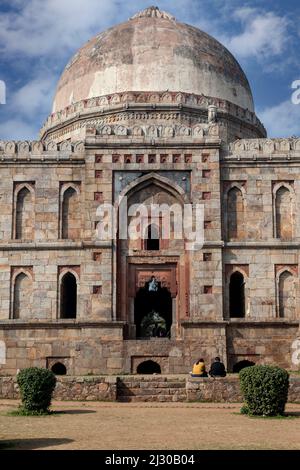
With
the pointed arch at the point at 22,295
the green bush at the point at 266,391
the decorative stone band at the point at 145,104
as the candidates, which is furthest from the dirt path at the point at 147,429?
the decorative stone band at the point at 145,104

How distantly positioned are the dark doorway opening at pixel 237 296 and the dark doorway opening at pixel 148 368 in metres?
3.36

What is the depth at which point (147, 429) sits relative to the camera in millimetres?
13555

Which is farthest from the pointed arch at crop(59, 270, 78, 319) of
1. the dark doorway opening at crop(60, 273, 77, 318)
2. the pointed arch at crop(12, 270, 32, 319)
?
the pointed arch at crop(12, 270, 32, 319)

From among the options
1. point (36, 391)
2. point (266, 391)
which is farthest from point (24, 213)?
point (266, 391)

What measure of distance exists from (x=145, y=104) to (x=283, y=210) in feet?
24.4

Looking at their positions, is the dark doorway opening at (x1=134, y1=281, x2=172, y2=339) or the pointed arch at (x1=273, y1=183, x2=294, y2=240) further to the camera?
the dark doorway opening at (x1=134, y1=281, x2=172, y2=339)

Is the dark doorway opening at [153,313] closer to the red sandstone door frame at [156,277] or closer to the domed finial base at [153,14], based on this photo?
the red sandstone door frame at [156,277]

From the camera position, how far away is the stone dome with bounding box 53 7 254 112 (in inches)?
1203

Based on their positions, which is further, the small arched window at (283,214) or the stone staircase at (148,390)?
the small arched window at (283,214)

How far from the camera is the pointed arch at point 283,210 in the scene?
84.9 ft

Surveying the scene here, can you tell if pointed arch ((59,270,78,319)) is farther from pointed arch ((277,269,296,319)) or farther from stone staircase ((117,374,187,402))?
pointed arch ((277,269,296,319))

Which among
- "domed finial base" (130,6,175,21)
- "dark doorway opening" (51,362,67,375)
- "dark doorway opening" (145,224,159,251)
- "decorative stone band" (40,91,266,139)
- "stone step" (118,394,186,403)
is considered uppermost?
"domed finial base" (130,6,175,21)

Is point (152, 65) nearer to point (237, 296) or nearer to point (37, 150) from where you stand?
point (37, 150)

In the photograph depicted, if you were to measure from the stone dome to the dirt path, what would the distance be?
1626 cm
